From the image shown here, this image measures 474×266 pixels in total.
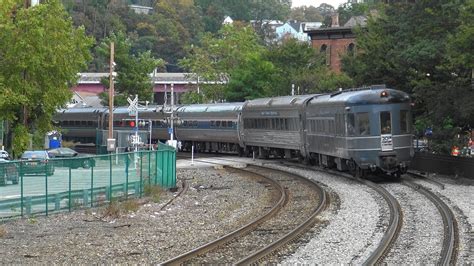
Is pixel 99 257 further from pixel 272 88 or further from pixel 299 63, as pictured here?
pixel 299 63

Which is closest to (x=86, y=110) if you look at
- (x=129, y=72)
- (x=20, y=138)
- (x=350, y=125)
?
(x=129, y=72)

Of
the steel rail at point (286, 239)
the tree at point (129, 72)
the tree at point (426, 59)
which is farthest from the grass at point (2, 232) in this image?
the tree at point (129, 72)

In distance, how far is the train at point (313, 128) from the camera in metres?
27.8

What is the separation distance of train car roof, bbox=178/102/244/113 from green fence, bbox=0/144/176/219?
23280 mm

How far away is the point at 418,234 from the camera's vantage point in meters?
15.8

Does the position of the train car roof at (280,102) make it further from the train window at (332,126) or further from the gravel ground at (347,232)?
the gravel ground at (347,232)

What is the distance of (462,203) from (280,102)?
66.0 ft

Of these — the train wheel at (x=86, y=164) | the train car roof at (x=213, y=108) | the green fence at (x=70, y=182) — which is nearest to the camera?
the green fence at (x=70, y=182)

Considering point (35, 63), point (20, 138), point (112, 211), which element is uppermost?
point (35, 63)

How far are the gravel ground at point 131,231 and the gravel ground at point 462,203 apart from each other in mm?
4778

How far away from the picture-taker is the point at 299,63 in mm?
81938

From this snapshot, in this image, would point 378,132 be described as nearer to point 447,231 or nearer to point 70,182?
point 70,182

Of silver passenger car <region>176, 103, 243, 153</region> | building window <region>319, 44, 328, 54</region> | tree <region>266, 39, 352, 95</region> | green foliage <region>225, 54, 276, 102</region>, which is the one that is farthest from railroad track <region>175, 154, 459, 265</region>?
building window <region>319, 44, 328, 54</region>

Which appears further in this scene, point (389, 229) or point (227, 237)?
point (389, 229)
